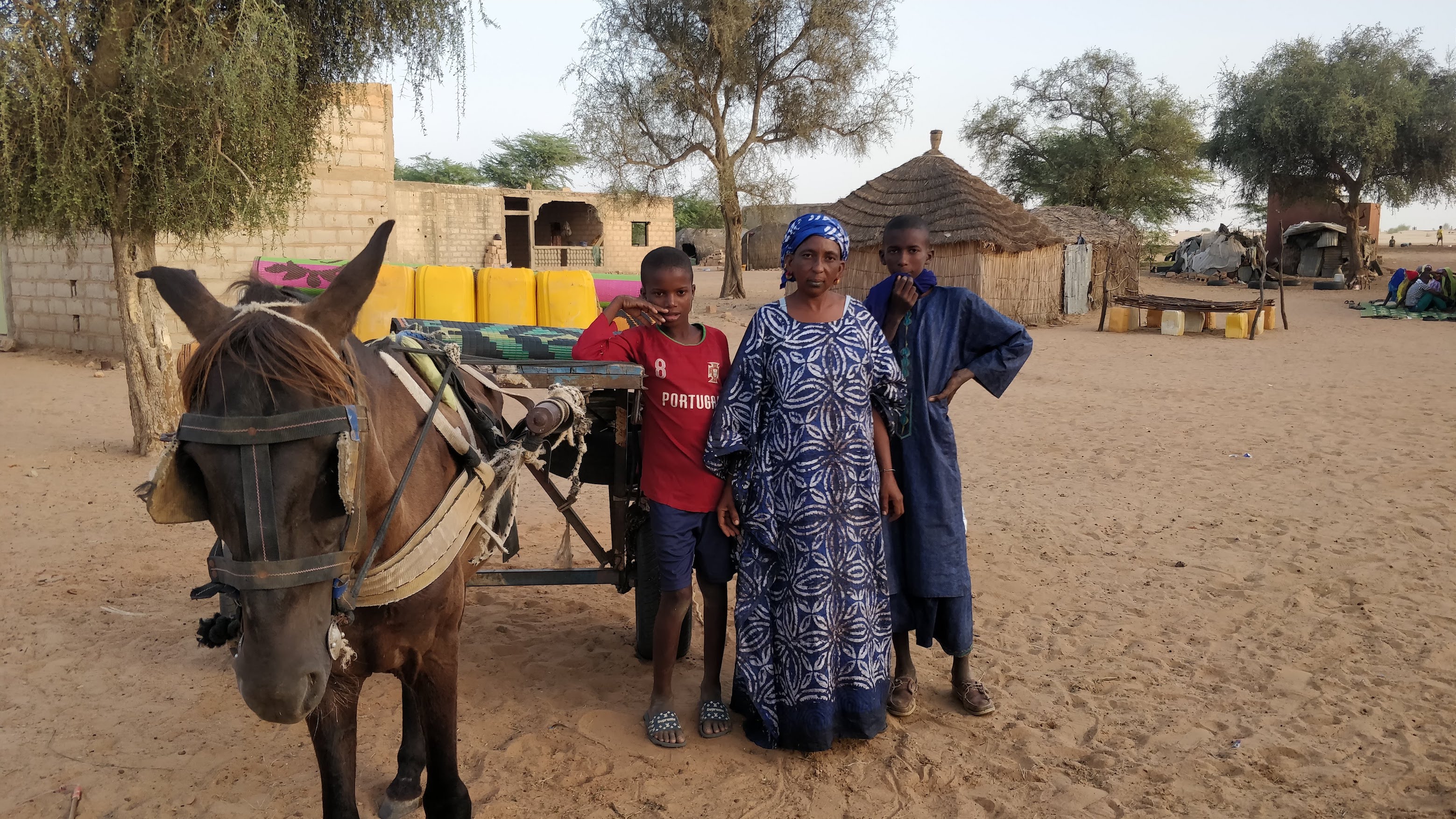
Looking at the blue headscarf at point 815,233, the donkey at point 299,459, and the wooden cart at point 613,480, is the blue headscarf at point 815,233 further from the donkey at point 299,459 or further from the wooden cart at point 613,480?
the donkey at point 299,459

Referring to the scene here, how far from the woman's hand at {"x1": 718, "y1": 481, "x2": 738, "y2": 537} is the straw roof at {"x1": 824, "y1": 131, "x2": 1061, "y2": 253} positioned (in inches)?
584

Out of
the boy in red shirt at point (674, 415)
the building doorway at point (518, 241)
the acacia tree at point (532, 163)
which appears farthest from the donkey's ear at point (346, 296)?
the acacia tree at point (532, 163)

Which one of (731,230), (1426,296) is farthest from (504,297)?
(1426,296)

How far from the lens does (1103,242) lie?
21844 mm

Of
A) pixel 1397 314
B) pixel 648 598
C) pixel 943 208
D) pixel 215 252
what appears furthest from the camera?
pixel 1397 314

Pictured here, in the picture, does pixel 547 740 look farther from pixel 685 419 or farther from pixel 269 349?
pixel 269 349

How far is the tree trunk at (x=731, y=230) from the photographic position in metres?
22.4

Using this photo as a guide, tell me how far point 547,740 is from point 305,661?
1.87 m

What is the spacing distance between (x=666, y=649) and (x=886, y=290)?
1.54 m

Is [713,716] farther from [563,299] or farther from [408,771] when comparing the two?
[563,299]

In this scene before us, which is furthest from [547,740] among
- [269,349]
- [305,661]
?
[269,349]

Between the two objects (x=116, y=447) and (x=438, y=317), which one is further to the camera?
(x=116, y=447)

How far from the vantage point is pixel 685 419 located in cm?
303

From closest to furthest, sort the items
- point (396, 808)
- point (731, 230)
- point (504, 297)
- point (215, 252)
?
point (396, 808) → point (504, 297) → point (215, 252) → point (731, 230)
